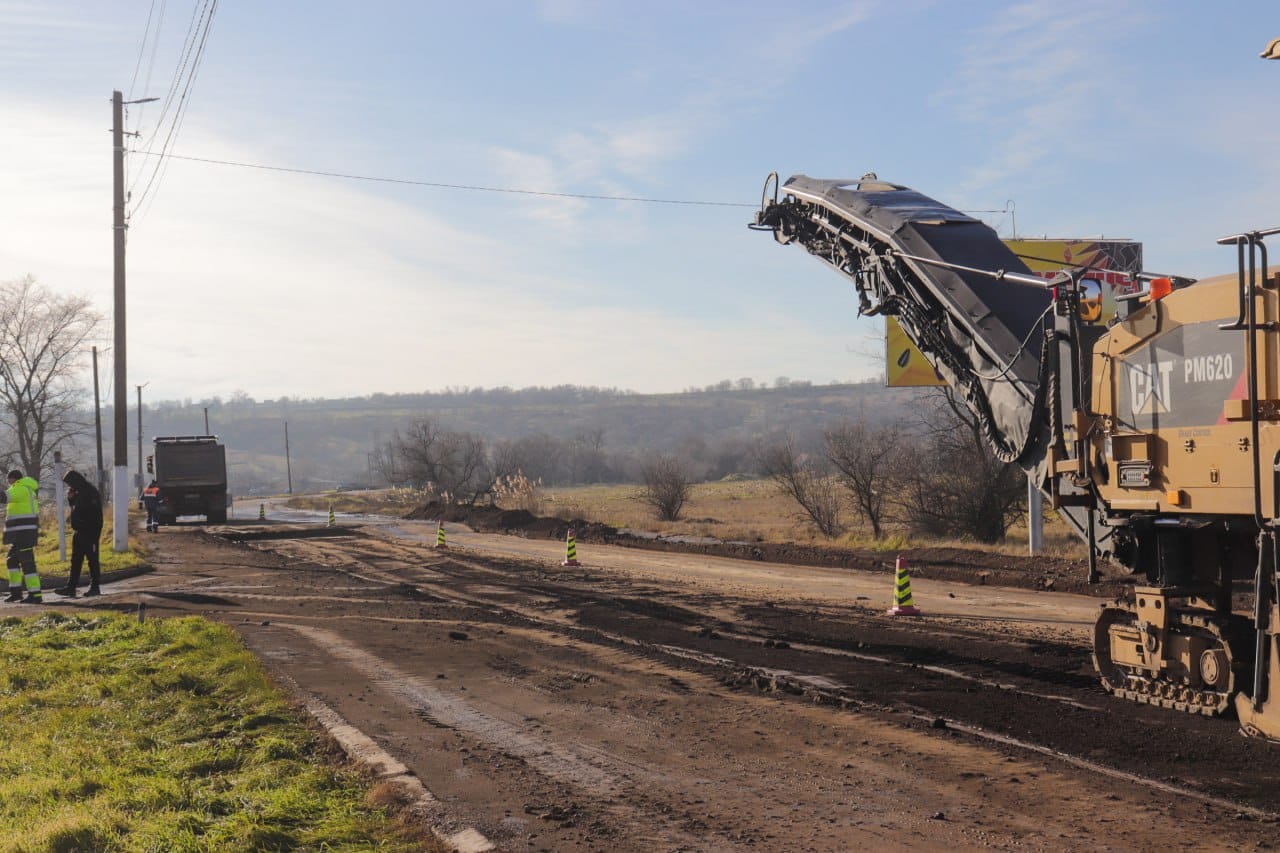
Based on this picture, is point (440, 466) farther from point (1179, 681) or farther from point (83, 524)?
point (1179, 681)

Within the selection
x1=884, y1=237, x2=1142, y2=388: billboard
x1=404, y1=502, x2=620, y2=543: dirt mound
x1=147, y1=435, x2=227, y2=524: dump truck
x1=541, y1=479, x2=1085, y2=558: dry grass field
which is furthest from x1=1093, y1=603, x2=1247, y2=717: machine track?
x1=147, y1=435, x2=227, y2=524: dump truck

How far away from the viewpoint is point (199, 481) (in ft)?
141

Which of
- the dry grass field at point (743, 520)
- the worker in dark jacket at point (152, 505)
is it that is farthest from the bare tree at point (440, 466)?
the worker in dark jacket at point (152, 505)

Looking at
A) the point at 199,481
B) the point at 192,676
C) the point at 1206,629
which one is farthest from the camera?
the point at 199,481

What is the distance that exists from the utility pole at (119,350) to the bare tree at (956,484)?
19989mm

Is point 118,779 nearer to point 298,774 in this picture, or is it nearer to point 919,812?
point 298,774

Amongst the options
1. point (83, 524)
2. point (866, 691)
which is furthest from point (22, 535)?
point (866, 691)

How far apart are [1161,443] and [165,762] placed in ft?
24.4

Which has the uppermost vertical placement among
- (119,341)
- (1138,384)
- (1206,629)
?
(119,341)

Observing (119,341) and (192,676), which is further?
(119,341)

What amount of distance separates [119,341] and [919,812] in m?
23.9

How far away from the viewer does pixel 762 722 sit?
845 centimetres

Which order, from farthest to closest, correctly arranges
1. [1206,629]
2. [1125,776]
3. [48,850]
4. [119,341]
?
[119,341]
[1206,629]
[1125,776]
[48,850]

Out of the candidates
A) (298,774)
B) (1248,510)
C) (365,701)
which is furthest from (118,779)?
(1248,510)
